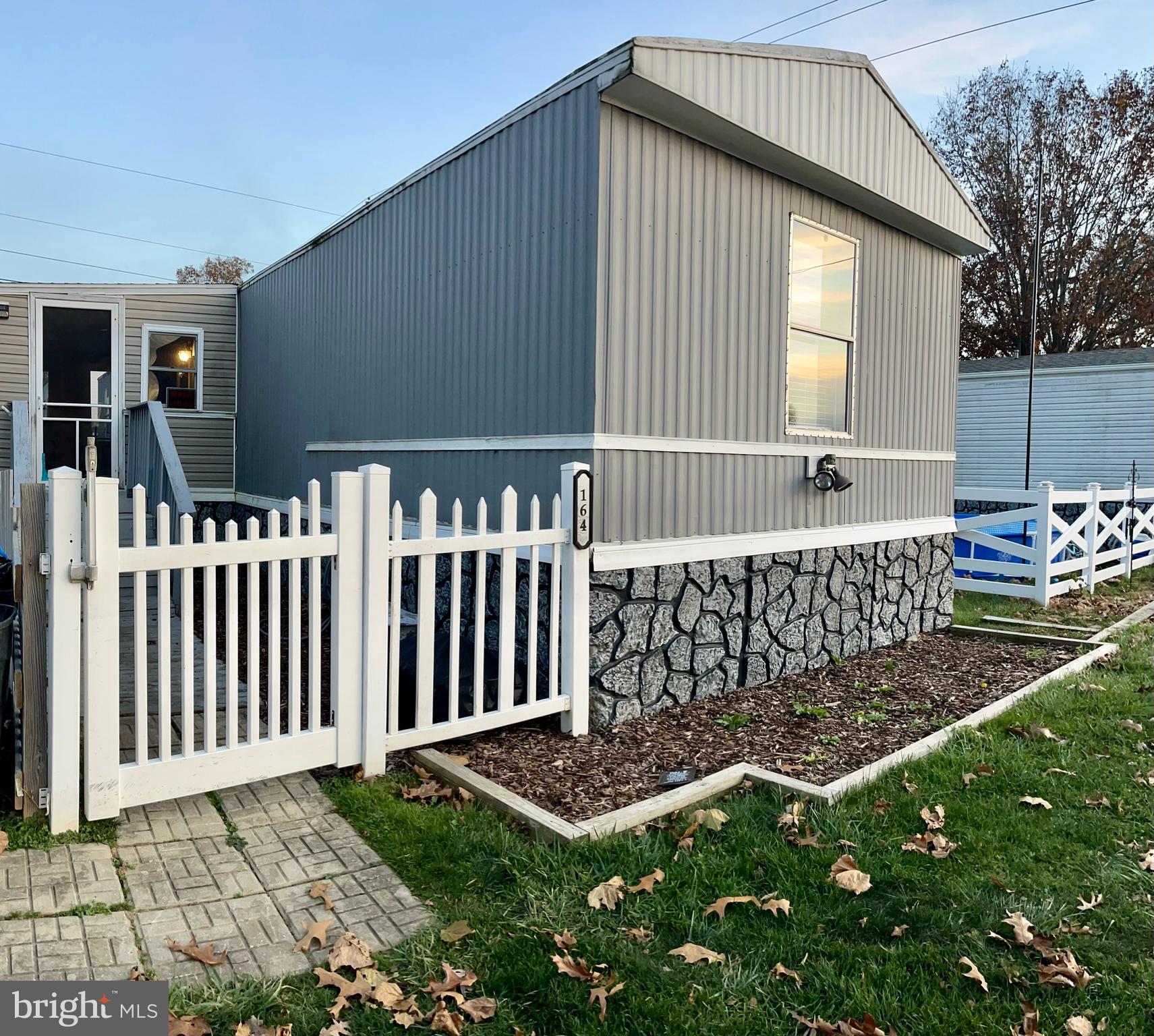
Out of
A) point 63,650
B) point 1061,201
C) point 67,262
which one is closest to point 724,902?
point 63,650

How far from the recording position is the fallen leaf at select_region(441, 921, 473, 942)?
261 cm

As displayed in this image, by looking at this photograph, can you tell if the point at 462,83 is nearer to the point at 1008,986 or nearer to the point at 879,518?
the point at 879,518

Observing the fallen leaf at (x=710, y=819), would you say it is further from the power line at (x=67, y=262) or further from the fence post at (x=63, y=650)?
the power line at (x=67, y=262)

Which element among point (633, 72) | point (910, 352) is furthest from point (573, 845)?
point (910, 352)

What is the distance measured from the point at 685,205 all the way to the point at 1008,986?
4197mm

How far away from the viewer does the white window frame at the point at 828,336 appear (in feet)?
19.5

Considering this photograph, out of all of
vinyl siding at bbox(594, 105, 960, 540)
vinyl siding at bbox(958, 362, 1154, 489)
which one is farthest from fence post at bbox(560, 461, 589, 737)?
vinyl siding at bbox(958, 362, 1154, 489)

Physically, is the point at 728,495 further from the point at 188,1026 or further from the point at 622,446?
the point at 188,1026

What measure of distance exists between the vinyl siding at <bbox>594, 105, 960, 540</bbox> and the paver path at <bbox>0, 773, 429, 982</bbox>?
2.20 metres

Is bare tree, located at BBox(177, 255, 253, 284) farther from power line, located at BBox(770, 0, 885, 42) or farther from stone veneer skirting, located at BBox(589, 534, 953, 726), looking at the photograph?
stone veneer skirting, located at BBox(589, 534, 953, 726)

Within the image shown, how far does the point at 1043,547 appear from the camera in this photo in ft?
29.7

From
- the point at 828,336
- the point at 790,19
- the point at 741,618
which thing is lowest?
the point at 741,618

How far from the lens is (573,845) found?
3.20m

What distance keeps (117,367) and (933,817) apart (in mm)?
9577
